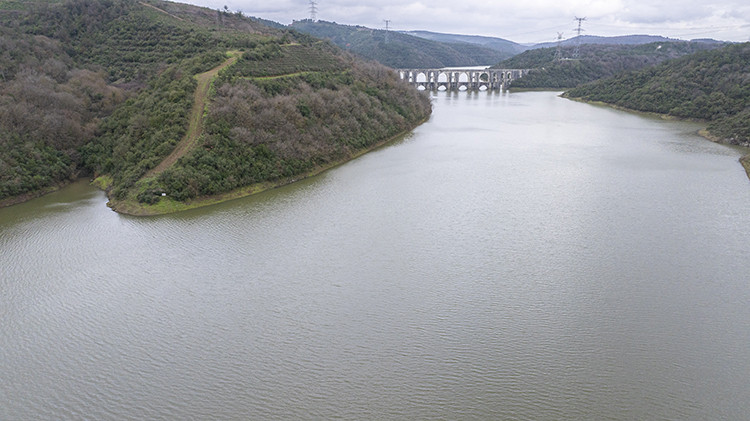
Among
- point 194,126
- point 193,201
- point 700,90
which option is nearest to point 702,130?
point 700,90

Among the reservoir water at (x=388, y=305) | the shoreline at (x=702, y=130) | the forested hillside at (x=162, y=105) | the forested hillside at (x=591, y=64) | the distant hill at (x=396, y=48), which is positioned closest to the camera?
the reservoir water at (x=388, y=305)

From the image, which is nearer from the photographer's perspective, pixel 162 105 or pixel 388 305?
pixel 388 305

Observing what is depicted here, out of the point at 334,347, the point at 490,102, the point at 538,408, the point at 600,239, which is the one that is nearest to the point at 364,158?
the point at 600,239

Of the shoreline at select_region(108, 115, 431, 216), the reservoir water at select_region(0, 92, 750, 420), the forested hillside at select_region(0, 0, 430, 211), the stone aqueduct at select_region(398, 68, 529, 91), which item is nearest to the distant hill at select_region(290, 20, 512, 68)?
the stone aqueduct at select_region(398, 68, 529, 91)

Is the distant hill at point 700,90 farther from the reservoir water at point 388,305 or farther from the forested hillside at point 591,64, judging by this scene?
the forested hillside at point 591,64

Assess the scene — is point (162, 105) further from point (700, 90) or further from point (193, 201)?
point (700, 90)

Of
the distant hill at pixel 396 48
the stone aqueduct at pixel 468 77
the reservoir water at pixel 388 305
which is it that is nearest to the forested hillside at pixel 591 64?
the stone aqueduct at pixel 468 77
